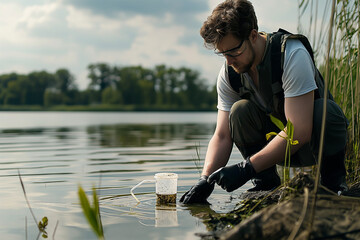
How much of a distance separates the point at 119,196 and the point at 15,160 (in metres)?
3.19

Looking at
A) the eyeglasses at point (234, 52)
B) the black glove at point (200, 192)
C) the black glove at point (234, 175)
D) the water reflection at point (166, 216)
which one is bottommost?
the water reflection at point (166, 216)

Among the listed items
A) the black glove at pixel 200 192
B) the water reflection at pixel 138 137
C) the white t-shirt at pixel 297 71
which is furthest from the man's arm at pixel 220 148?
the water reflection at pixel 138 137

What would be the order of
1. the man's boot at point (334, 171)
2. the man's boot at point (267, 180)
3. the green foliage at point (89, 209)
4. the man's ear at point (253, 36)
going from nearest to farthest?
the green foliage at point (89, 209) → the man's ear at point (253, 36) → the man's boot at point (334, 171) → the man's boot at point (267, 180)

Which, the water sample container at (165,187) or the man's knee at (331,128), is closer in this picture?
the man's knee at (331,128)

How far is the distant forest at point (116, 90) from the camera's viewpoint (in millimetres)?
71062

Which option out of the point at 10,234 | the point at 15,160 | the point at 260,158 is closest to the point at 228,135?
the point at 260,158

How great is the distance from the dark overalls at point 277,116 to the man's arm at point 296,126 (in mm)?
137

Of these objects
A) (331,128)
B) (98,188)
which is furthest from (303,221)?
(98,188)

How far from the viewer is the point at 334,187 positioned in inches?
113

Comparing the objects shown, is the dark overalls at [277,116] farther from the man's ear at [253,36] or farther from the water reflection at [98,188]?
the water reflection at [98,188]

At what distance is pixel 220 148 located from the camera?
314cm

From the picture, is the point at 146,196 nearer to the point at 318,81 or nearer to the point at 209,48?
the point at 209,48

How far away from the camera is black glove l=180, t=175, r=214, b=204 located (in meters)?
2.96

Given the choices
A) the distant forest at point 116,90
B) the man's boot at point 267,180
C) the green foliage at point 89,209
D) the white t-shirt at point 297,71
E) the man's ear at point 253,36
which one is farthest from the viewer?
the distant forest at point 116,90
